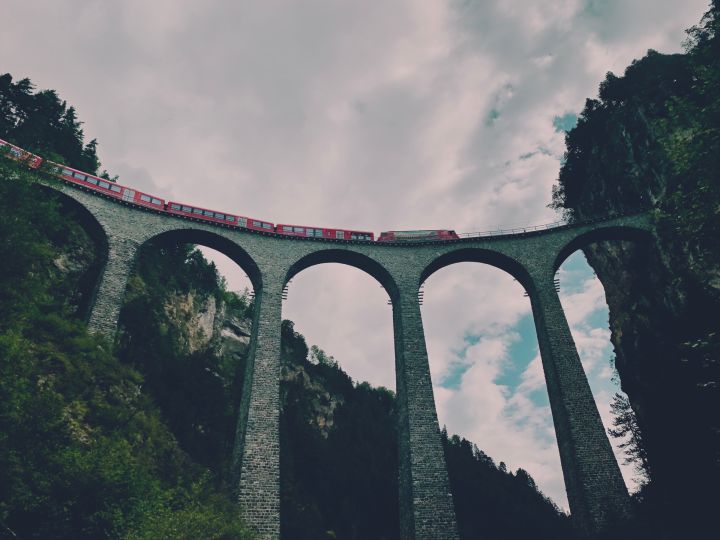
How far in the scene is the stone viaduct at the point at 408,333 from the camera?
20.6 metres

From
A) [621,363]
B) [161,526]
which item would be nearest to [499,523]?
[621,363]

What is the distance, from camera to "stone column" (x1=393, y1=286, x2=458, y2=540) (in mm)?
20328

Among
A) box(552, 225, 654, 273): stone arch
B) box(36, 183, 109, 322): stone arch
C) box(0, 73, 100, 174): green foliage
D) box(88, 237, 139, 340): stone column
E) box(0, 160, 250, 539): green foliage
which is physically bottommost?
box(0, 160, 250, 539): green foliage

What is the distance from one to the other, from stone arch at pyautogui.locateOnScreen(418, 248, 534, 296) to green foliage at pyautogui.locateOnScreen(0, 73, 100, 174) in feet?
80.6

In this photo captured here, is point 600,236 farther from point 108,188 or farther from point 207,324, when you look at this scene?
point 207,324

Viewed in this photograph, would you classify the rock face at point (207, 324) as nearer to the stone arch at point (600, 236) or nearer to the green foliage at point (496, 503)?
the green foliage at point (496, 503)

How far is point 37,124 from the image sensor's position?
34.6 metres

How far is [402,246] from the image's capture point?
98.4ft

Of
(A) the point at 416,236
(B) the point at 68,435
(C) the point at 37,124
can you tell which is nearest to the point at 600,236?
(A) the point at 416,236

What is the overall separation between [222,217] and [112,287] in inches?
337

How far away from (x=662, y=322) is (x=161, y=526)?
28.2 m

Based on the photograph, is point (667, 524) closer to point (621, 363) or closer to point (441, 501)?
point (441, 501)

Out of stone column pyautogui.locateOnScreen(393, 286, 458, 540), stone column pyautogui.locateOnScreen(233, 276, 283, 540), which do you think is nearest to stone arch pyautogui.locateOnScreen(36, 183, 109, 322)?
stone column pyautogui.locateOnScreen(233, 276, 283, 540)

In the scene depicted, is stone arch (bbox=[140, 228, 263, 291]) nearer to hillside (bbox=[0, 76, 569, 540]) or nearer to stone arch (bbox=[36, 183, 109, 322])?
stone arch (bbox=[36, 183, 109, 322])
